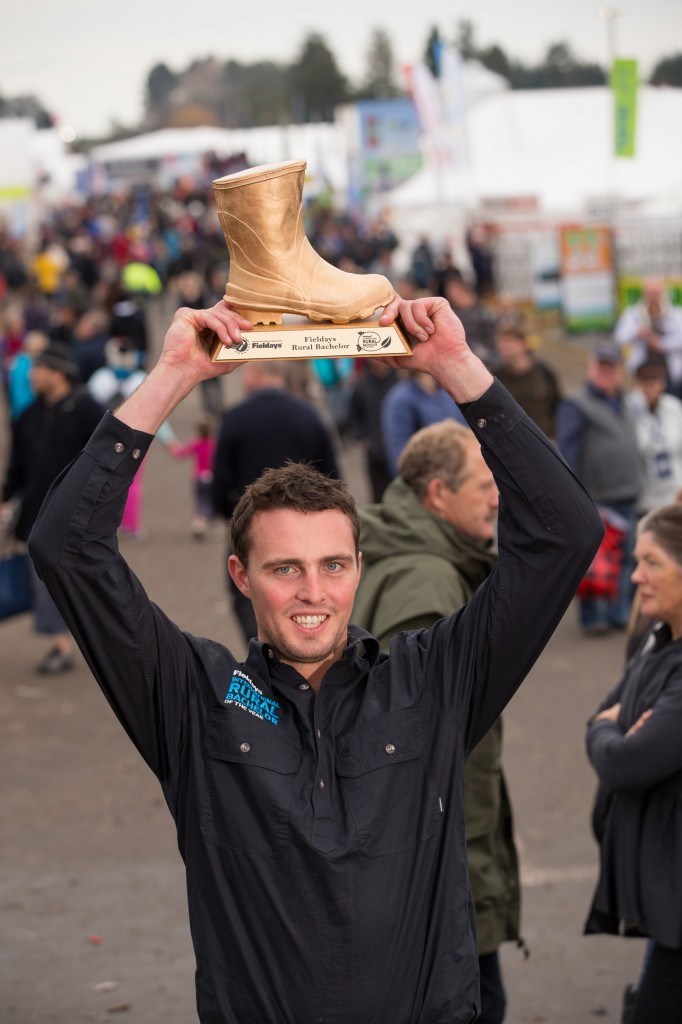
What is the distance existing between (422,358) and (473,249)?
927 inches

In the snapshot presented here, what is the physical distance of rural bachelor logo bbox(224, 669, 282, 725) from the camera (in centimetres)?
258

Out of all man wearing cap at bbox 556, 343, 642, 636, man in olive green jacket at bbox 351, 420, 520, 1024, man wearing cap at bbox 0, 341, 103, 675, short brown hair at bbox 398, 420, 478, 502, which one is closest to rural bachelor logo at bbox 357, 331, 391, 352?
man in olive green jacket at bbox 351, 420, 520, 1024

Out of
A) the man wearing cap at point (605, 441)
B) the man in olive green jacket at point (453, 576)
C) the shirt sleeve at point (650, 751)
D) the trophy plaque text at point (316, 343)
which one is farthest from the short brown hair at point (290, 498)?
the man wearing cap at point (605, 441)

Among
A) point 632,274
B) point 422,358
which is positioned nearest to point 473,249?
point 632,274

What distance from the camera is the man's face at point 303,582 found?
261 centimetres

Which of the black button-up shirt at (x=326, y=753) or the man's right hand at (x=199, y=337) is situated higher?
the man's right hand at (x=199, y=337)

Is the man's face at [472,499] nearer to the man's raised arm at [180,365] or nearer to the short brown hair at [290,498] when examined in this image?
the short brown hair at [290,498]

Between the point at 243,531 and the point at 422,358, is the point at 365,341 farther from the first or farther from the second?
the point at 243,531

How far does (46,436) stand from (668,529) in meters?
5.62

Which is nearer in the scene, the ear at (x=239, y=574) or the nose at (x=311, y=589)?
the nose at (x=311, y=589)

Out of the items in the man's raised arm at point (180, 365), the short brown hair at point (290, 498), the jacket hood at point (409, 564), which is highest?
the man's raised arm at point (180, 365)

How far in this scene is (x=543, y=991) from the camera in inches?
195

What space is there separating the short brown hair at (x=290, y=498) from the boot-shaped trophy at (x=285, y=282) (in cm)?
25

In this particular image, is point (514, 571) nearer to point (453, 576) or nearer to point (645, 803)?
point (453, 576)
